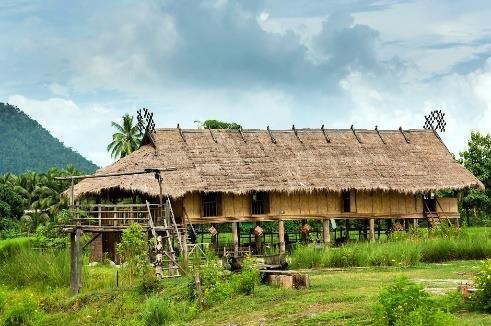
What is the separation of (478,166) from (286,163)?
14909 mm

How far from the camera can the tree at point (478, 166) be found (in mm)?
42094

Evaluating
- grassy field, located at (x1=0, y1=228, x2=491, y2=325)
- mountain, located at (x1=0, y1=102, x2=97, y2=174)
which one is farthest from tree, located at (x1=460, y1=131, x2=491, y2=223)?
mountain, located at (x1=0, y1=102, x2=97, y2=174)

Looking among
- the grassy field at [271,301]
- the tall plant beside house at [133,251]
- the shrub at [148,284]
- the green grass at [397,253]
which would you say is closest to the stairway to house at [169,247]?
the tall plant beside house at [133,251]

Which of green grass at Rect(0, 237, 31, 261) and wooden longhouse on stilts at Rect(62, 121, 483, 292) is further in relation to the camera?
wooden longhouse on stilts at Rect(62, 121, 483, 292)

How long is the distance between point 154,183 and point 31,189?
28696mm

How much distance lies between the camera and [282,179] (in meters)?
30.7

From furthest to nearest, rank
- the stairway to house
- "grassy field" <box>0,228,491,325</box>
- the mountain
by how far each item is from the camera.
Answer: the mountain
the stairway to house
"grassy field" <box>0,228,491,325</box>

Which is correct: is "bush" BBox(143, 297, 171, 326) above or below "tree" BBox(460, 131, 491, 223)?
below

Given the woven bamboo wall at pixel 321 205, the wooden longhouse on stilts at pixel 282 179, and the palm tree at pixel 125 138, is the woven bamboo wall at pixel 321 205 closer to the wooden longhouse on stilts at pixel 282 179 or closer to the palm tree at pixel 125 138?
the wooden longhouse on stilts at pixel 282 179

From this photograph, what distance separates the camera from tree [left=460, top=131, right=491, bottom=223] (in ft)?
138

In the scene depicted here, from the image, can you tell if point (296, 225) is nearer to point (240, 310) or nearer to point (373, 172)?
point (373, 172)

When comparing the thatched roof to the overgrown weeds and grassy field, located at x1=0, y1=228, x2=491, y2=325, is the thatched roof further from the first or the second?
the overgrown weeds

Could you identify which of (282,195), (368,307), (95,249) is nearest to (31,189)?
(95,249)

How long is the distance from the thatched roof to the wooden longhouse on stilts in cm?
4
